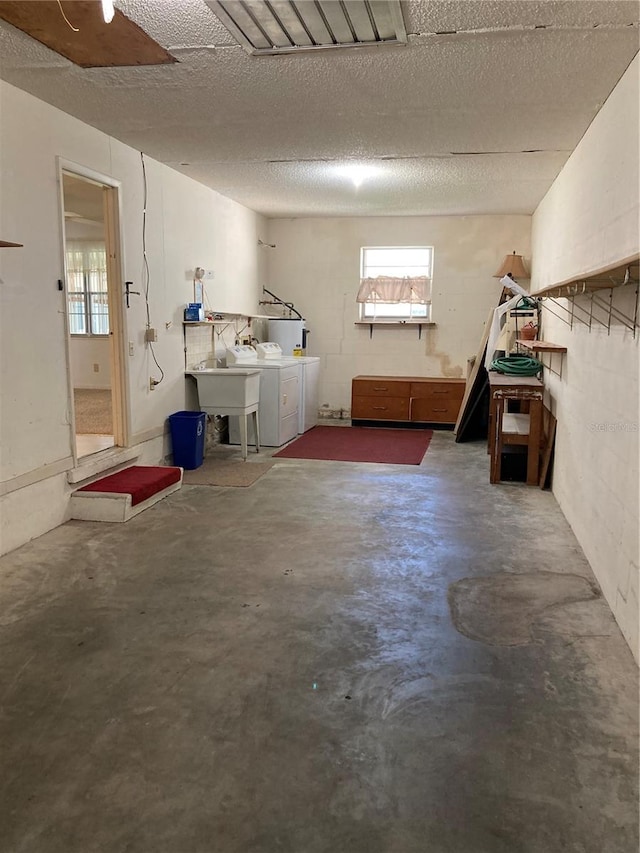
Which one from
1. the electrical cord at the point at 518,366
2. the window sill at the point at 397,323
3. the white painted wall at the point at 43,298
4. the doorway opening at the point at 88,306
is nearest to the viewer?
the white painted wall at the point at 43,298

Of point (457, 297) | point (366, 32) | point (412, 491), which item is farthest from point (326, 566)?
point (457, 297)

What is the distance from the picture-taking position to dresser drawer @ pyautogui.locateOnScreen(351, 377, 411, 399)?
25.6ft

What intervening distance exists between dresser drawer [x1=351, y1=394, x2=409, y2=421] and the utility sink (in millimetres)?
2239

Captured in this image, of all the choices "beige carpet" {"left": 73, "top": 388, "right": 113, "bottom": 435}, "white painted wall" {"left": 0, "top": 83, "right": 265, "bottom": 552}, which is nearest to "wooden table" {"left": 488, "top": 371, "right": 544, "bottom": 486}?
"white painted wall" {"left": 0, "top": 83, "right": 265, "bottom": 552}

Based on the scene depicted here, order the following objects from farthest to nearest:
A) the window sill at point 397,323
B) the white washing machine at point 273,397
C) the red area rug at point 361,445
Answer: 1. the window sill at point 397,323
2. the white washing machine at point 273,397
3. the red area rug at point 361,445

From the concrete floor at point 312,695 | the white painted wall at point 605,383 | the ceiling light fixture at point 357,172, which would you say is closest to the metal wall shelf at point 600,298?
the white painted wall at point 605,383

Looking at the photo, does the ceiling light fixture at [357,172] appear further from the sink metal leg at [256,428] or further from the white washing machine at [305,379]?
the sink metal leg at [256,428]

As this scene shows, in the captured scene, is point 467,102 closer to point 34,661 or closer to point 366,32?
point 366,32

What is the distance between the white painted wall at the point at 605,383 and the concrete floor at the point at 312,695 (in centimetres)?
26

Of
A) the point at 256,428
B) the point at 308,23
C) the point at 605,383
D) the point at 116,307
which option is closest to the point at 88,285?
the point at 256,428

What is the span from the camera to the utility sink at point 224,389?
584 cm

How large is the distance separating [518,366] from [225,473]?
2827 millimetres

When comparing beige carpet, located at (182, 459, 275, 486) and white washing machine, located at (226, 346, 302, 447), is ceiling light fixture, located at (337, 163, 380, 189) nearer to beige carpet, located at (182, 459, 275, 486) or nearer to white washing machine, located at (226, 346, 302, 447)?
white washing machine, located at (226, 346, 302, 447)

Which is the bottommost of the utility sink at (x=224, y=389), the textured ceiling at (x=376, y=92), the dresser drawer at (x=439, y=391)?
the dresser drawer at (x=439, y=391)
